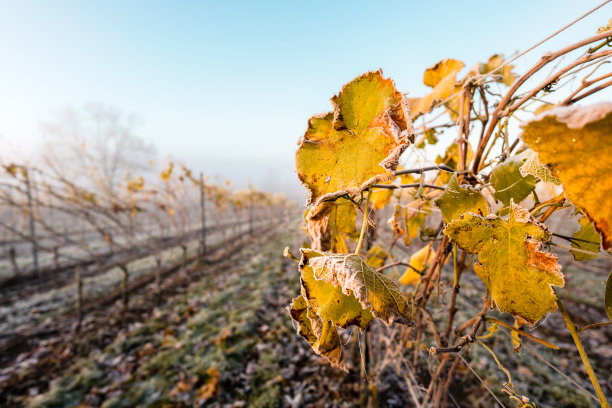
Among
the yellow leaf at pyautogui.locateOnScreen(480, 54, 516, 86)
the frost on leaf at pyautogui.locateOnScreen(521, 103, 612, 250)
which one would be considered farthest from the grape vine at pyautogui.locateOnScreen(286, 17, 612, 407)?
the yellow leaf at pyautogui.locateOnScreen(480, 54, 516, 86)

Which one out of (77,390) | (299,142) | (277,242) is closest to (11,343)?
(77,390)

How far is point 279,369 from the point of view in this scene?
331cm

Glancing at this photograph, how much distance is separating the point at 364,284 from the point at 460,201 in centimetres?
35

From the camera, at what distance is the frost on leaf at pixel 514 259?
1.49 feet

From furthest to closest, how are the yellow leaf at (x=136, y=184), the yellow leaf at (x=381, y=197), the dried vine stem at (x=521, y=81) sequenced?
the yellow leaf at (x=136, y=184) < the yellow leaf at (x=381, y=197) < the dried vine stem at (x=521, y=81)

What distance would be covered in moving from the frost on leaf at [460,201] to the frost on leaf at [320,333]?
387 mm

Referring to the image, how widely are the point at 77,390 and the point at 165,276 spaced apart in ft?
13.8

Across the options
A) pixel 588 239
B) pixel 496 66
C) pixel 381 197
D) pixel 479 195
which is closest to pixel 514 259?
pixel 479 195

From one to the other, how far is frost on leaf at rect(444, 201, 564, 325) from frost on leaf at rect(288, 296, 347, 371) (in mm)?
320

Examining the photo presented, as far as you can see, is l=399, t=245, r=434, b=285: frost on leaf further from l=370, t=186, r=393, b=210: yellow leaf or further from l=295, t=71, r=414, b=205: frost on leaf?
l=295, t=71, r=414, b=205: frost on leaf

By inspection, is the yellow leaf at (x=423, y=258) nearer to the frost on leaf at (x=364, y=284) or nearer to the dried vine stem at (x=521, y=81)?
the dried vine stem at (x=521, y=81)

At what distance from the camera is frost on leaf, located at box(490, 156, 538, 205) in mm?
530

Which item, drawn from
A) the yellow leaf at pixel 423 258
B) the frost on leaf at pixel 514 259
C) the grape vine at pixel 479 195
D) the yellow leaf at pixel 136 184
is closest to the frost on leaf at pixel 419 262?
the yellow leaf at pixel 423 258

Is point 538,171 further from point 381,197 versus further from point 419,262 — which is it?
point 419,262
